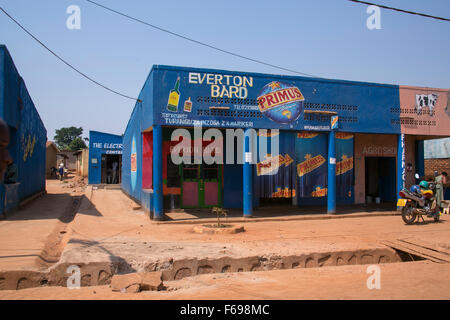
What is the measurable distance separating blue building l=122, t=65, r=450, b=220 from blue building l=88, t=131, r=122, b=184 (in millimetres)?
13624

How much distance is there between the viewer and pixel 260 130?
40.7ft

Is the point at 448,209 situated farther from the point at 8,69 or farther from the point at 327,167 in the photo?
the point at 8,69

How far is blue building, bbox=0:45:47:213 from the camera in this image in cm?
1182

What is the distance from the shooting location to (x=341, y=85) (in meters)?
13.3

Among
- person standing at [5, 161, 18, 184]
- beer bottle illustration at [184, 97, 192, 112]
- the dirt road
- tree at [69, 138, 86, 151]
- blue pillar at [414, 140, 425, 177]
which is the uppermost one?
tree at [69, 138, 86, 151]

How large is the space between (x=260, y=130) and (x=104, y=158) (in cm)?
1926

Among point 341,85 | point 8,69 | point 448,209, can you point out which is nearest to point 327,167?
point 341,85

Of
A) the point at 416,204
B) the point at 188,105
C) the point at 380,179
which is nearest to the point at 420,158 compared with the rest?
the point at 380,179

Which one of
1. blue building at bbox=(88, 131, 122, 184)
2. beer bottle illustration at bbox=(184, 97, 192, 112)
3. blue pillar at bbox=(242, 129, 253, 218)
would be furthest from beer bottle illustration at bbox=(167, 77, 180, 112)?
blue building at bbox=(88, 131, 122, 184)

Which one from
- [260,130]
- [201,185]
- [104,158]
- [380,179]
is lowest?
[201,185]

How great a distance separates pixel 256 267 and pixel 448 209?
10775mm

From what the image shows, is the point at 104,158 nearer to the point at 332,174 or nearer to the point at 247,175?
the point at 247,175

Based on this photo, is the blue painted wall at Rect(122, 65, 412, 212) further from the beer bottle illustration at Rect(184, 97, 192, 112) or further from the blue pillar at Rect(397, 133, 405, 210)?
the blue pillar at Rect(397, 133, 405, 210)

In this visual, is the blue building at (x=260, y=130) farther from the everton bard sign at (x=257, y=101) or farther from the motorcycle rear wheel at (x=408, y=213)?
the motorcycle rear wheel at (x=408, y=213)
